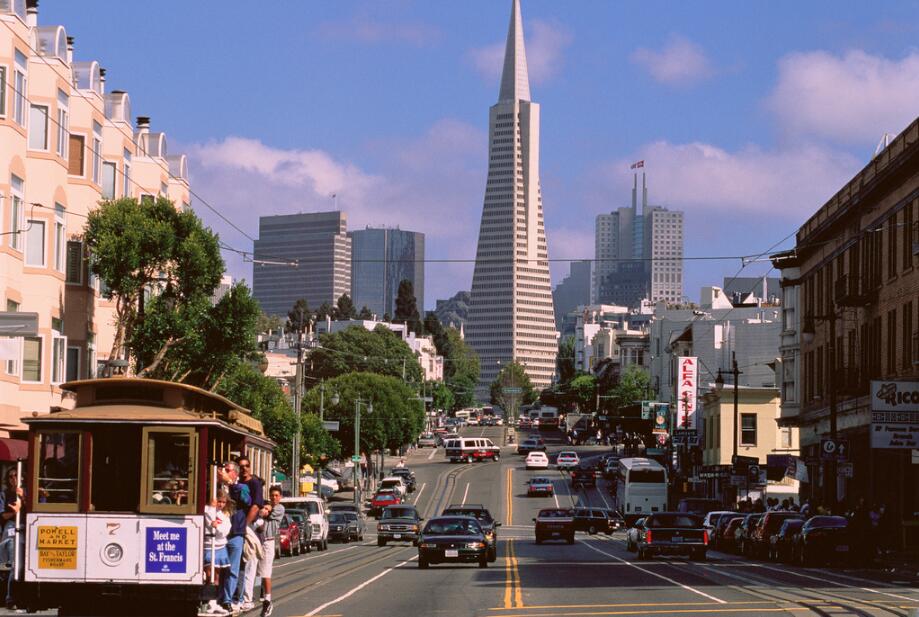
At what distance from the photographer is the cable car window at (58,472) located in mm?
20484

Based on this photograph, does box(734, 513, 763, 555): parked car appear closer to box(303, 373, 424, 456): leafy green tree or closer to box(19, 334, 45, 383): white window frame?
box(19, 334, 45, 383): white window frame

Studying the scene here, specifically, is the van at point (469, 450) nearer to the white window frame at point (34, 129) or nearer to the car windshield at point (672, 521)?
the car windshield at point (672, 521)

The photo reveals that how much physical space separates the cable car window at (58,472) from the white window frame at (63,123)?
2717 cm

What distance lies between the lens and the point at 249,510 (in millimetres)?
21922

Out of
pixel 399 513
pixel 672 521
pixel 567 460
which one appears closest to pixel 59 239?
pixel 399 513

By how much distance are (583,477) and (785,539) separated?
5780 cm

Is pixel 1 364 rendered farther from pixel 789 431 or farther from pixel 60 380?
pixel 789 431

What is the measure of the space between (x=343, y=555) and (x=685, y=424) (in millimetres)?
57682

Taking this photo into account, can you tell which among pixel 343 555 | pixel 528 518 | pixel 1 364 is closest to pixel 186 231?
pixel 1 364

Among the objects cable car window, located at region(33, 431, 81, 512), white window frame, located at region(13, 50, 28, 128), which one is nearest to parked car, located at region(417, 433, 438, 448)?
white window frame, located at region(13, 50, 28, 128)

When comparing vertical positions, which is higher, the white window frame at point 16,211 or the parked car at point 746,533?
the white window frame at point 16,211

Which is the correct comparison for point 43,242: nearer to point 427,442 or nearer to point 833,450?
point 833,450

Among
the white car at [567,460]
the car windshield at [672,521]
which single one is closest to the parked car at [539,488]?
the white car at [567,460]

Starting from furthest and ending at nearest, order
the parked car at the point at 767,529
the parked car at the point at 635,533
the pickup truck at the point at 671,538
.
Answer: the parked car at the point at 767,529 < the parked car at the point at 635,533 < the pickup truck at the point at 671,538
